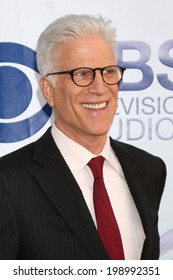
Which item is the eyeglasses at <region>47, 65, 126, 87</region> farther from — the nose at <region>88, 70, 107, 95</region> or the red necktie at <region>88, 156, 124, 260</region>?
the red necktie at <region>88, 156, 124, 260</region>

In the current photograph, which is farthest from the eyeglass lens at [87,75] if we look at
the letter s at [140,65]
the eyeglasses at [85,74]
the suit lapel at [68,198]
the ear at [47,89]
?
the letter s at [140,65]

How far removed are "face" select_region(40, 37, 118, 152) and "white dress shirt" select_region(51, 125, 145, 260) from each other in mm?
37

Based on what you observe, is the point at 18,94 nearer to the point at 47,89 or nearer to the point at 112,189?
the point at 47,89

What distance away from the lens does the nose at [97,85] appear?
138cm

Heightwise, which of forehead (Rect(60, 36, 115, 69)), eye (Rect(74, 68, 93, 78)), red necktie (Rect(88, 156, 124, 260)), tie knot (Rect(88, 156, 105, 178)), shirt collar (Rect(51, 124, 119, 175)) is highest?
forehead (Rect(60, 36, 115, 69))

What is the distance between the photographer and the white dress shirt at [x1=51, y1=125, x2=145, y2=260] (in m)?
1.44

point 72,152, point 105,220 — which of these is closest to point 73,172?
point 72,152

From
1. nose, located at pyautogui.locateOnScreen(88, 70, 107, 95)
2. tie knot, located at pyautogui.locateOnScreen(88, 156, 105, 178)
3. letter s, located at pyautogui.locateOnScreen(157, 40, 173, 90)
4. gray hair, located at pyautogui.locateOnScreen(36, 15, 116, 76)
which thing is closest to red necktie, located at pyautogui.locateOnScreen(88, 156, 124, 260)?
tie knot, located at pyautogui.locateOnScreen(88, 156, 105, 178)

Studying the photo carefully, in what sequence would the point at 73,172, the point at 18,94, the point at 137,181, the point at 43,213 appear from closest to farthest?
the point at 43,213
the point at 73,172
the point at 137,181
the point at 18,94

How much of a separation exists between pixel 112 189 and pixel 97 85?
1.13 ft

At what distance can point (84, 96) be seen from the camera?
1.40 meters

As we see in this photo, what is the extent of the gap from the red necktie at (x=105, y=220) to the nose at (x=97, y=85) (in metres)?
0.23

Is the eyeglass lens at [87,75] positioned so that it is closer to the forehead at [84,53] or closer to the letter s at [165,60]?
the forehead at [84,53]
